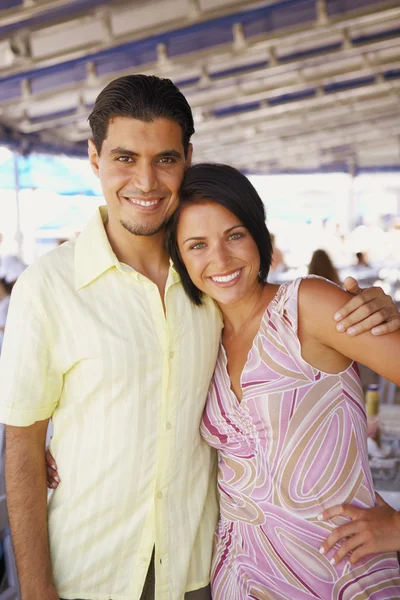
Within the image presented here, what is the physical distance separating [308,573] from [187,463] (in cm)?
37

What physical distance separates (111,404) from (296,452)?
1.46 ft

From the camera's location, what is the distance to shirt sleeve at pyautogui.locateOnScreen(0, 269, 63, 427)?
1.37 m

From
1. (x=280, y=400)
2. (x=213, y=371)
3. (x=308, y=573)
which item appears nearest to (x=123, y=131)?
(x=213, y=371)

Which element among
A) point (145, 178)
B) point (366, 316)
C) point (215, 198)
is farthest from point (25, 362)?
point (366, 316)

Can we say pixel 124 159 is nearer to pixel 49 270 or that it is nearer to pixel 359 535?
pixel 49 270

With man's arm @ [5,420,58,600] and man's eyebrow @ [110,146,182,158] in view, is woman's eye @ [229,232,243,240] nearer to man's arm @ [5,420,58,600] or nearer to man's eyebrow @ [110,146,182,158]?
man's eyebrow @ [110,146,182,158]

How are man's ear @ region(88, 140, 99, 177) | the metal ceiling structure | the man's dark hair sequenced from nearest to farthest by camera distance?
the man's dark hair, man's ear @ region(88, 140, 99, 177), the metal ceiling structure

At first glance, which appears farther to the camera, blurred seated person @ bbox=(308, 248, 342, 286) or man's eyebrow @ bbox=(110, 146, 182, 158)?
blurred seated person @ bbox=(308, 248, 342, 286)

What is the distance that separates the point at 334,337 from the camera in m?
1.40

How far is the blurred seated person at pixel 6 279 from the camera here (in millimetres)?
5215

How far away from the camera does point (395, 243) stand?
13594 millimetres

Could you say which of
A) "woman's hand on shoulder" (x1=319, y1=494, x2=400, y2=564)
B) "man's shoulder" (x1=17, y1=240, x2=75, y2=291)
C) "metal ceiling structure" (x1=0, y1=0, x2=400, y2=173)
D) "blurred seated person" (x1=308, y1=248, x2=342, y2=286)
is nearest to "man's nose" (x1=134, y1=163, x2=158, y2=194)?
"man's shoulder" (x1=17, y1=240, x2=75, y2=291)

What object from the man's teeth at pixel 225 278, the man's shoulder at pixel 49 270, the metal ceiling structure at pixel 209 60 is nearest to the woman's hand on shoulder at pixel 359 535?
the man's teeth at pixel 225 278

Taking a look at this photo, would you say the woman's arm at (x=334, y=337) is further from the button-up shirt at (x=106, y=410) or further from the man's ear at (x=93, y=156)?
the man's ear at (x=93, y=156)
